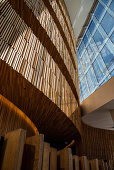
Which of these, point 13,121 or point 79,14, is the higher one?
point 79,14

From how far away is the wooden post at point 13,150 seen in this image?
148cm

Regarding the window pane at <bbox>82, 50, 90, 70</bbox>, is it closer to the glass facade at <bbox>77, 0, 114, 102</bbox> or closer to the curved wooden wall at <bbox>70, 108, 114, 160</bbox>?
the glass facade at <bbox>77, 0, 114, 102</bbox>

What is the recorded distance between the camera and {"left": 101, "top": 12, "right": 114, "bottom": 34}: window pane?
11.6 meters

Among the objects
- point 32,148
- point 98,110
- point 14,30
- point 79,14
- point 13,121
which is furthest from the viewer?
point 79,14

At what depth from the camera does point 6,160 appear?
5.04ft

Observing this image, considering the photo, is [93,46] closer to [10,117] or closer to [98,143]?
[98,143]

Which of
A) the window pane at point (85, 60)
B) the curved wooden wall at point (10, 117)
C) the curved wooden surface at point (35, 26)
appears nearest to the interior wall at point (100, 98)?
the curved wooden surface at point (35, 26)

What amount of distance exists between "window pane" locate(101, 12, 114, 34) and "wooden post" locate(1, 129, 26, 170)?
12.0 m

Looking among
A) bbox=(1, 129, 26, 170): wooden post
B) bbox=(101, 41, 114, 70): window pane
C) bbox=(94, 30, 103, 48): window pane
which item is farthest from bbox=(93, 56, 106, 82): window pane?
bbox=(1, 129, 26, 170): wooden post

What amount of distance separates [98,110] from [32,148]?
6377 millimetres

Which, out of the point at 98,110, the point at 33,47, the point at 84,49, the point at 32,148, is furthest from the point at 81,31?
the point at 32,148

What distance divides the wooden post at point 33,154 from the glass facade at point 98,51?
31.1 feet

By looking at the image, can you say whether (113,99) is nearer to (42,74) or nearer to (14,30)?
(42,74)

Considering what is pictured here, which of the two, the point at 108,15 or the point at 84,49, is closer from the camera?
the point at 108,15
